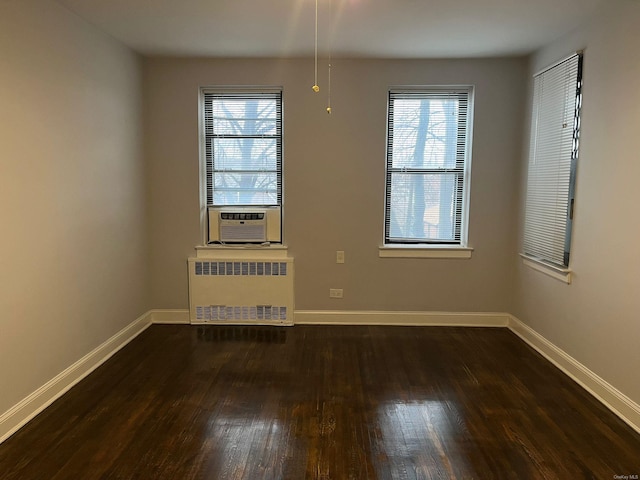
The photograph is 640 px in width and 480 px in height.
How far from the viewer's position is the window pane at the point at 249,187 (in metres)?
4.31

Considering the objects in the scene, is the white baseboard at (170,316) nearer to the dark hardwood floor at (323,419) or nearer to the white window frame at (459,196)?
the dark hardwood floor at (323,419)

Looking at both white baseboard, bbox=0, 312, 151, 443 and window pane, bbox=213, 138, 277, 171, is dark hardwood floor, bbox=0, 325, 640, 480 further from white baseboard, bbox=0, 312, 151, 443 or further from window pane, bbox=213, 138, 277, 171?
window pane, bbox=213, 138, 277, 171

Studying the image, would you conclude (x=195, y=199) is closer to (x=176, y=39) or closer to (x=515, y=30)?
(x=176, y=39)

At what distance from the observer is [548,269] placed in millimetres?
3512

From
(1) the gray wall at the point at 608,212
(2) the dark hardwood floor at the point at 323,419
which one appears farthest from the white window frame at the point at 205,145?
(1) the gray wall at the point at 608,212

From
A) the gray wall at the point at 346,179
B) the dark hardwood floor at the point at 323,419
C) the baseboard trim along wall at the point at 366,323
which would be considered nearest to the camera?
the dark hardwood floor at the point at 323,419

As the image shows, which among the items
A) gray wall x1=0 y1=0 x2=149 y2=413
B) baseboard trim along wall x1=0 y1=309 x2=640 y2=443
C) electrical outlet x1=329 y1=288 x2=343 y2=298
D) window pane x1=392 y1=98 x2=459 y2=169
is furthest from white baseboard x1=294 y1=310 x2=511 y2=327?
gray wall x1=0 y1=0 x2=149 y2=413

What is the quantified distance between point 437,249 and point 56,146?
10.7 ft

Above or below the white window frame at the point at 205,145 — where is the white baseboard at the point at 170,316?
below

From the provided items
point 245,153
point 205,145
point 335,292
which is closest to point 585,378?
point 335,292

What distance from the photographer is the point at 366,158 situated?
415cm

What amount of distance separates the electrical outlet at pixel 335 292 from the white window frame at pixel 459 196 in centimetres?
55

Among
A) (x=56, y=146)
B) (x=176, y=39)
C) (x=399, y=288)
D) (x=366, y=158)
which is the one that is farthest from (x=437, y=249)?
(x=56, y=146)

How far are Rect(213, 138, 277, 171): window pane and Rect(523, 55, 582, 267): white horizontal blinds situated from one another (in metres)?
2.40
